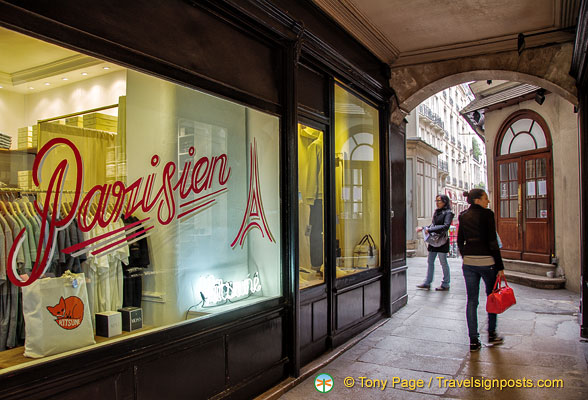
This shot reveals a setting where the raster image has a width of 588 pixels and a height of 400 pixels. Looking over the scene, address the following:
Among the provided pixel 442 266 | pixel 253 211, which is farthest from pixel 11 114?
pixel 442 266

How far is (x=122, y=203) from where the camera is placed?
10.2 ft

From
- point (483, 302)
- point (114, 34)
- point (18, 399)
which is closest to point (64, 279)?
point (18, 399)

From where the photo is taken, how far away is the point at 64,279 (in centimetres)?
270

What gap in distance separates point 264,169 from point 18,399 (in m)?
2.75

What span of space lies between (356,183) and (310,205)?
143 cm

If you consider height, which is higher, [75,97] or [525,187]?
[75,97]

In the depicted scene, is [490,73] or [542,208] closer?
[490,73]

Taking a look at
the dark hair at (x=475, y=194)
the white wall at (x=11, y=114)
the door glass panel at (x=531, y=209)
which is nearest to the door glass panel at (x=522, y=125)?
the door glass panel at (x=531, y=209)

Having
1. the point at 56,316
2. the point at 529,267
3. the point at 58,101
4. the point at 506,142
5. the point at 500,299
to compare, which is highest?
the point at 506,142

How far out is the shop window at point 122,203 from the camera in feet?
8.36

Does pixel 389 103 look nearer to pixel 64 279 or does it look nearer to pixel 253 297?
pixel 253 297

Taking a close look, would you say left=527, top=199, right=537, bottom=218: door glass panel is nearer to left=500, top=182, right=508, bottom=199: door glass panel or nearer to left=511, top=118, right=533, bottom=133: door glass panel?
left=500, top=182, right=508, bottom=199: door glass panel

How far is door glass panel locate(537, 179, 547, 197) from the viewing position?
10.4m

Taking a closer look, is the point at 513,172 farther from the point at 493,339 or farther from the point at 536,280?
the point at 493,339
